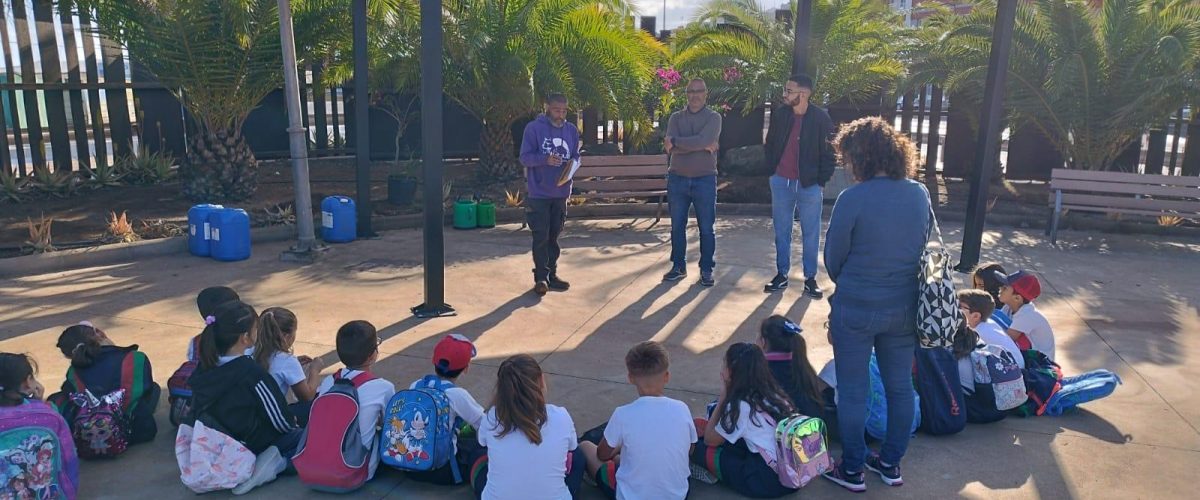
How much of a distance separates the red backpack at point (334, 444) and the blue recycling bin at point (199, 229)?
16.6 ft

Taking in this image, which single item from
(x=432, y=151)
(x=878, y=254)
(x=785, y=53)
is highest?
(x=785, y=53)

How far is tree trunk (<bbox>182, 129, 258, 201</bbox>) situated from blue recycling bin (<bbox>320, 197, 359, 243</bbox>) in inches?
90.1

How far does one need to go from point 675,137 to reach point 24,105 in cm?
867

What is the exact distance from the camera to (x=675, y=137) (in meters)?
7.64

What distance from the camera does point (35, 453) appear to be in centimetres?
365

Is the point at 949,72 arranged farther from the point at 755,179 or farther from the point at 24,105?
the point at 24,105

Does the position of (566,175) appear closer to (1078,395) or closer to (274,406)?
(274,406)

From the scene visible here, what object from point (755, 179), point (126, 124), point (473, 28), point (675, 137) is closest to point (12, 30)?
point (126, 124)

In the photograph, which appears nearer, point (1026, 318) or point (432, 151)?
point (1026, 318)

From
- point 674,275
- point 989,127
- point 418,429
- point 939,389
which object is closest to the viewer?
point 418,429

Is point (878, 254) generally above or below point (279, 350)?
above

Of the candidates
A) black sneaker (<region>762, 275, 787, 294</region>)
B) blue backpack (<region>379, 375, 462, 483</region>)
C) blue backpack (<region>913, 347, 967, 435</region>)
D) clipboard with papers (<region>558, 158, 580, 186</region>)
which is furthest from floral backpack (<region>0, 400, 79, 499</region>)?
black sneaker (<region>762, 275, 787, 294</region>)

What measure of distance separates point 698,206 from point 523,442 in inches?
174

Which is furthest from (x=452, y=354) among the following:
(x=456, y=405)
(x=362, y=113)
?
(x=362, y=113)
